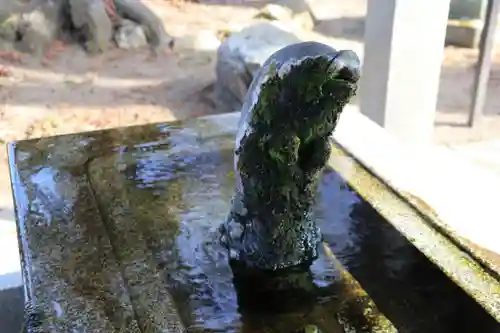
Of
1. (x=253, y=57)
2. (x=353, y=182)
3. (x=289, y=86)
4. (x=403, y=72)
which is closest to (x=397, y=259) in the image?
(x=353, y=182)

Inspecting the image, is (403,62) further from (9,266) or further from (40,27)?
(40,27)

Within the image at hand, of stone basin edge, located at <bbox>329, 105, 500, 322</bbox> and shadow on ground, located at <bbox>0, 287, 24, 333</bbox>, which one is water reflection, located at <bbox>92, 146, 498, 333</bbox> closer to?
stone basin edge, located at <bbox>329, 105, 500, 322</bbox>

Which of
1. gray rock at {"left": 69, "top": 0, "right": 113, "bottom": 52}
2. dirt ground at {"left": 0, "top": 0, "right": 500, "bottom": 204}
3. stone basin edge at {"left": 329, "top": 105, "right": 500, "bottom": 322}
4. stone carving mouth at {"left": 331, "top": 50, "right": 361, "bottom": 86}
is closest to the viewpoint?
stone carving mouth at {"left": 331, "top": 50, "right": 361, "bottom": 86}

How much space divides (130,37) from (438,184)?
521 centimetres

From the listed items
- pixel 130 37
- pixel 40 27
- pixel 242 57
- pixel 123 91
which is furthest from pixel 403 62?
pixel 40 27

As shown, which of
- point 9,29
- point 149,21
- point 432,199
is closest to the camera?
point 432,199

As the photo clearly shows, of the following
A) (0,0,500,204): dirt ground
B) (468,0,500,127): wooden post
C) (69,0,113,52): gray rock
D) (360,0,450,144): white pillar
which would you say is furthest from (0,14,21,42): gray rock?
(468,0,500,127): wooden post

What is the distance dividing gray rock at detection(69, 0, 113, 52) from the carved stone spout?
5.29 meters

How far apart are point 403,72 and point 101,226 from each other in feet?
7.79

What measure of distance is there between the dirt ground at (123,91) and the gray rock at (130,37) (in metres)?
0.13

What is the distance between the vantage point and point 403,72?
3.48 meters

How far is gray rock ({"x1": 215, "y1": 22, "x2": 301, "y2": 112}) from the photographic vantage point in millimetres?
4227

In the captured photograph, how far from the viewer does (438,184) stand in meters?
1.83

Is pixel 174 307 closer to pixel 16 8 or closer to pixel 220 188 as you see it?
pixel 220 188
